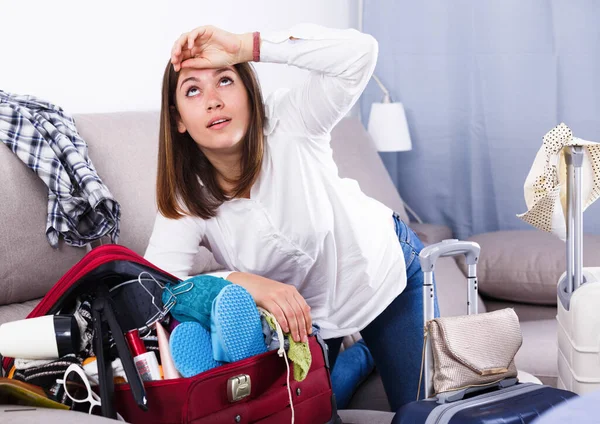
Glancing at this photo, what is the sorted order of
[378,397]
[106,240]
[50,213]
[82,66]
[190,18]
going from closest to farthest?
[50,213] < [106,240] < [378,397] < [82,66] < [190,18]

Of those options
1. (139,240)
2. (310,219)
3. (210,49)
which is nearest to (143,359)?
(310,219)

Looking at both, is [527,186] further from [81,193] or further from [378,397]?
[81,193]

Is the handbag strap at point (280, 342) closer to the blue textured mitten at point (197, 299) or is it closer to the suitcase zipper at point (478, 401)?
the blue textured mitten at point (197, 299)

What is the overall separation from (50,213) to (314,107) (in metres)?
0.65

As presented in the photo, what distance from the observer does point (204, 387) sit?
968 millimetres

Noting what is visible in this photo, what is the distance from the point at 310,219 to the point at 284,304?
239 mm

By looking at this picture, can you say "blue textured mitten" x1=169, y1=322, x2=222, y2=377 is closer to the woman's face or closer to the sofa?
the sofa

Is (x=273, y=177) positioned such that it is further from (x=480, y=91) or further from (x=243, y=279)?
(x=480, y=91)

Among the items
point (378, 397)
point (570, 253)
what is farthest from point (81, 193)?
point (570, 253)

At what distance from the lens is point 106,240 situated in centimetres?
172

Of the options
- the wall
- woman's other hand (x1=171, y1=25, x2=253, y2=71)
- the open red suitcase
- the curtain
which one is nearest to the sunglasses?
the open red suitcase

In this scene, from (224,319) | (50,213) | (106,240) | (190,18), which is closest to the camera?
(224,319)

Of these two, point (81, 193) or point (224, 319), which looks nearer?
point (224, 319)

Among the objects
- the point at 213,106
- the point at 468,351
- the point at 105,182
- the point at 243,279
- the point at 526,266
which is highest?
the point at 213,106
